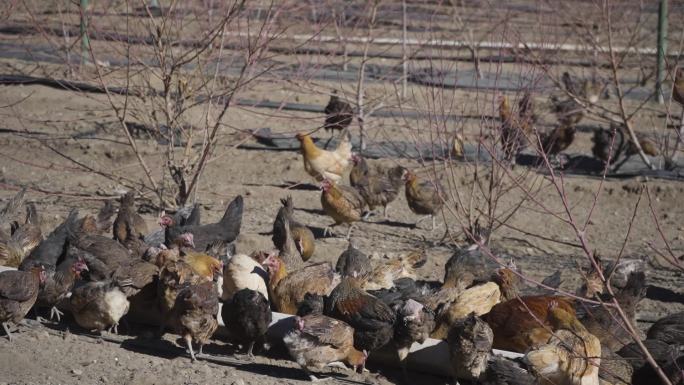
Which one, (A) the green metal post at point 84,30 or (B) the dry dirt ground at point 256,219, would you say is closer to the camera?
(B) the dry dirt ground at point 256,219

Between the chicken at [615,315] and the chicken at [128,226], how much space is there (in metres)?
4.32

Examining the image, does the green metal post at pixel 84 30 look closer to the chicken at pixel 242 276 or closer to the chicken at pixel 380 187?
the chicken at pixel 242 276

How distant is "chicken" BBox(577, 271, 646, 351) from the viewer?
7031mm

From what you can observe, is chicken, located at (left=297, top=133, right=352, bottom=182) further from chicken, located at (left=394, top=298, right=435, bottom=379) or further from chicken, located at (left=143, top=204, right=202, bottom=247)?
chicken, located at (left=394, top=298, right=435, bottom=379)

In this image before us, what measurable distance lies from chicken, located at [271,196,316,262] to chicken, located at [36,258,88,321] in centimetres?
206

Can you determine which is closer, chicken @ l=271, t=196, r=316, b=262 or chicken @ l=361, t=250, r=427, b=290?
chicken @ l=361, t=250, r=427, b=290

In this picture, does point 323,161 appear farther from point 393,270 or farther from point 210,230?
point 393,270

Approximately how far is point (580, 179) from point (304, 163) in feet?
12.3

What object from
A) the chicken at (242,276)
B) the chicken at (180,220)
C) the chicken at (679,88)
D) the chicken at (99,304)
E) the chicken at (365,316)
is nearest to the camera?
the chicken at (365,316)

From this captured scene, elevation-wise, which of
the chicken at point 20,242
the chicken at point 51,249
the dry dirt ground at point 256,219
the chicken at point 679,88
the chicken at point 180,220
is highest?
the chicken at point 679,88

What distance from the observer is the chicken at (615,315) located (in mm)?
7031

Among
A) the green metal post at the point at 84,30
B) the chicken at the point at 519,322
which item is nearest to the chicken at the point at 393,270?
the chicken at the point at 519,322

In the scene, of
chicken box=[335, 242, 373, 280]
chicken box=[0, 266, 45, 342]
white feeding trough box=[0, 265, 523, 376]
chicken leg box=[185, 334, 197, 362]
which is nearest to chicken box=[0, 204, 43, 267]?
chicken box=[0, 266, 45, 342]

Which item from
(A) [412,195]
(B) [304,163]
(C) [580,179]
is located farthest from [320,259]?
(C) [580,179]
